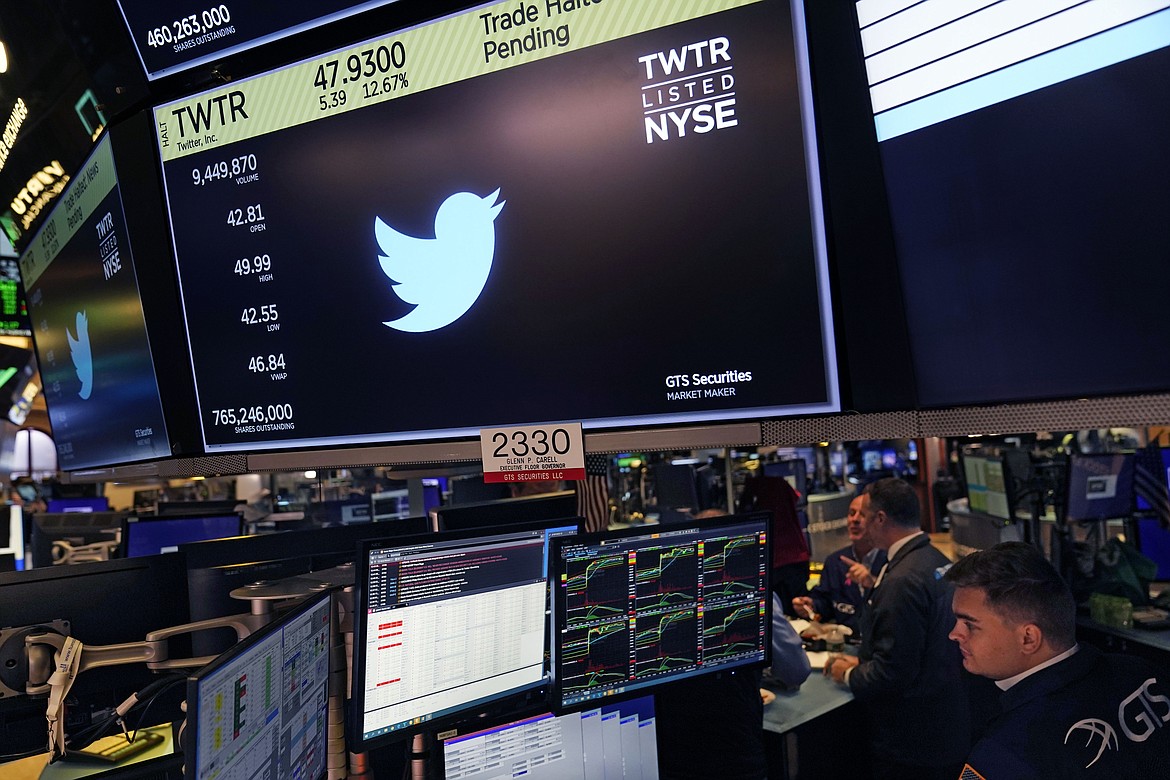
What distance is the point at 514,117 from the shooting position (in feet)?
6.14

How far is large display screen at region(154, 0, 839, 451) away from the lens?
1.60 m

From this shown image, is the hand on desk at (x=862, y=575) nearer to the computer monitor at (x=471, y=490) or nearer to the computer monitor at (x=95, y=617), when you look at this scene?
the computer monitor at (x=471, y=490)

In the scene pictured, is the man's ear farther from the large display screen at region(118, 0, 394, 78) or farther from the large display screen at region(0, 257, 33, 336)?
the large display screen at region(0, 257, 33, 336)

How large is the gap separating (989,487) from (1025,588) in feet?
11.3

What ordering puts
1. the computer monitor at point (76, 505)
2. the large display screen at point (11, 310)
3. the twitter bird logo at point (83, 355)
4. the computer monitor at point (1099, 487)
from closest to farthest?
1. the twitter bird logo at point (83, 355)
2. the computer monitor at point (1099, 487)
3. the large display screen at point (11, 310)
4. the computer monitor at point (76, 505)

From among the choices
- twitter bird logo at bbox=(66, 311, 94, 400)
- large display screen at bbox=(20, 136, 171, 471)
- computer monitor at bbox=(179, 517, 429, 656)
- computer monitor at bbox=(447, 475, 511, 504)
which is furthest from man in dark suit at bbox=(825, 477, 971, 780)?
twitter bird logo at bbox=(66, 311, 94, 400)

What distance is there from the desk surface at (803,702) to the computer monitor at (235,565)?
176 centimetres

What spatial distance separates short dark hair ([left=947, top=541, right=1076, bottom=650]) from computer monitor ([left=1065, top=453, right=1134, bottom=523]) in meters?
2.33

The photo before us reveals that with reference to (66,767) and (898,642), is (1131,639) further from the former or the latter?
(66,767)

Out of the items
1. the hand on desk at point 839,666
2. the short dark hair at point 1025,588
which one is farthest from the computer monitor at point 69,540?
the short dark hair at point 1025,588

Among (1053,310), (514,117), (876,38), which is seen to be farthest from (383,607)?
(876,38)

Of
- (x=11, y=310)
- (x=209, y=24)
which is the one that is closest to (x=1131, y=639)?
(x=209, y=24)

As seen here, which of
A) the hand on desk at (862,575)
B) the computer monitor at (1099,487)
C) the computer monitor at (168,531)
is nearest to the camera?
the computer monitor at (168,531)

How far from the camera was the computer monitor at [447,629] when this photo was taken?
1.53m
